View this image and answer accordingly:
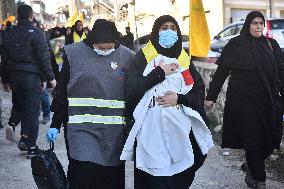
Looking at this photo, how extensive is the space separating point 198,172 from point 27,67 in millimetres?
2328

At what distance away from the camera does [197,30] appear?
654 centimetres

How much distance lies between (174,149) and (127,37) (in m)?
16.1

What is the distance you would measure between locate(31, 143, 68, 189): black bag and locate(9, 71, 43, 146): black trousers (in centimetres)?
252

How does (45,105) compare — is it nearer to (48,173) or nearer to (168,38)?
(48,173)

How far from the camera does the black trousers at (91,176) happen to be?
3775 millimetres

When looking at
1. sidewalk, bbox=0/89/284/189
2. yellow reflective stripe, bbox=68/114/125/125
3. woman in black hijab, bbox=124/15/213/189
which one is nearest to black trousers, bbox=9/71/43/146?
sidewalk, bbox=0/89/284/189

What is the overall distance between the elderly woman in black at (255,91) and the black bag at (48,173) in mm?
2035

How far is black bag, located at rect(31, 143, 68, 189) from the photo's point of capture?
3.80m

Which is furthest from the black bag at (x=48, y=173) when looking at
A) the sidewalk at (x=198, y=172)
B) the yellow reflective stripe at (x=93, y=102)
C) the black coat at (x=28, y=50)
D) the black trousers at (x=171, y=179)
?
the black coat at (x=28, y=50)

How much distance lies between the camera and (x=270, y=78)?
505cm

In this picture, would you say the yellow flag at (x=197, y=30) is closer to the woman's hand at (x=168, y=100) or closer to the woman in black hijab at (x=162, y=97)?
the woman in black hijab at (x=162, y=97)

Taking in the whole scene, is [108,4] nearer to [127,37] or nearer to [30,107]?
[127,37]

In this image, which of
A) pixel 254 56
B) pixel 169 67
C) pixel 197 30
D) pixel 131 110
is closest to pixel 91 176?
pixel 131 110

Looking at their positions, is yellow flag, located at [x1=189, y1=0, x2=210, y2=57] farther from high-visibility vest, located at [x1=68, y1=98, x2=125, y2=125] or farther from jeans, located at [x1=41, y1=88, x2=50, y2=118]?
jeans, located at [x1=41, y1=88, x2=50, y2=118]
